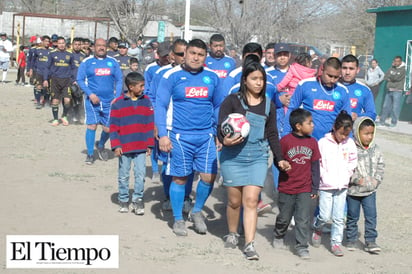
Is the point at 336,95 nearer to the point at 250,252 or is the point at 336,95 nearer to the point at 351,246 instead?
the point at 351,246

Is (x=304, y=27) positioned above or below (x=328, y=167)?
above

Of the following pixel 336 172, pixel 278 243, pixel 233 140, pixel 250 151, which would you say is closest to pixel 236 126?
pixel 233 140

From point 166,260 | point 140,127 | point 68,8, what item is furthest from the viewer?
point 68,8

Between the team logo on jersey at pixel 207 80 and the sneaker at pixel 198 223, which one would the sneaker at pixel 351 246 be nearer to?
the sneaker at pixel 198 223

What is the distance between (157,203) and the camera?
876 centimetres

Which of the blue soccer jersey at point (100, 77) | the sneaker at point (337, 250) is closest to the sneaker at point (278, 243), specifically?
the sneaker at point (337, 250)

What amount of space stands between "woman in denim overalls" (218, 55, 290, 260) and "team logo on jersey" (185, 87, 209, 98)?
727 mm

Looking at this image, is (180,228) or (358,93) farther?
(358,93)

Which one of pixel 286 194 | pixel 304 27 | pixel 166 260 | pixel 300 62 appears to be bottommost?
pixel 166 260

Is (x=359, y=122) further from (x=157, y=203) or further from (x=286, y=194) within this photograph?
(x=157, y=203)

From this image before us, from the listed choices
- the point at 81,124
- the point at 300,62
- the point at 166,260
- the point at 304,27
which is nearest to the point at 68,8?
the point at 304,27

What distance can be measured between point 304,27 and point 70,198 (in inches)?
1020

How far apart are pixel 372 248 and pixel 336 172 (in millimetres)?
908

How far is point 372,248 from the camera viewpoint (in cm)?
696
